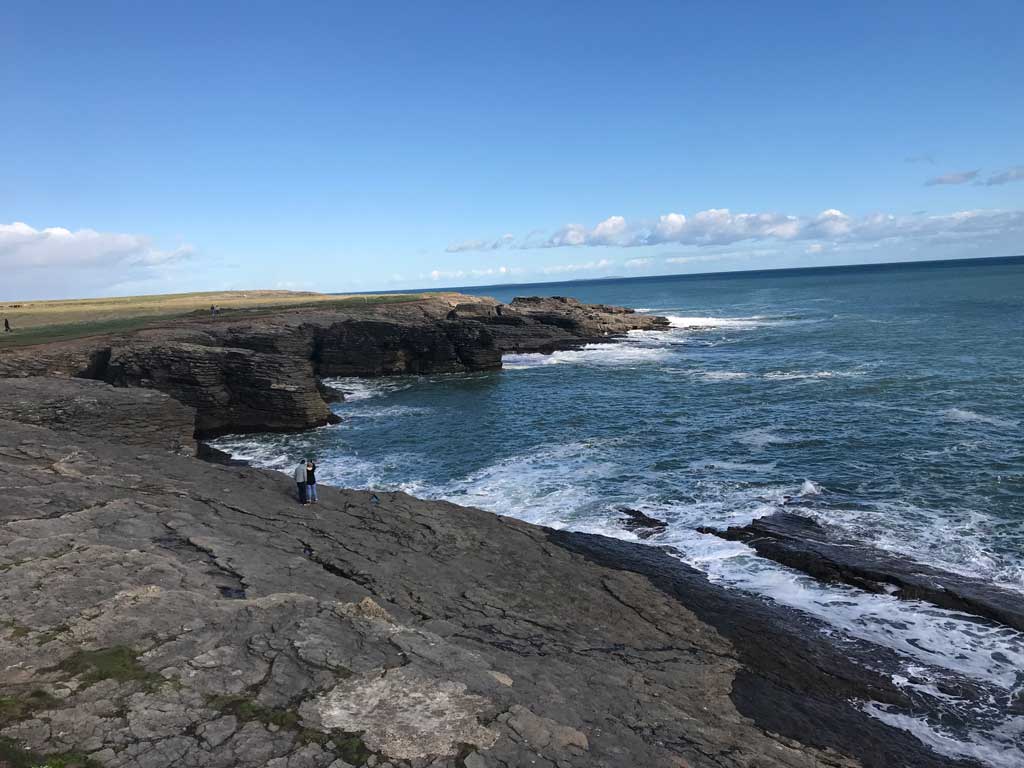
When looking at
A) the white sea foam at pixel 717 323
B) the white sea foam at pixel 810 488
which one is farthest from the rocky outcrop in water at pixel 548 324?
the white sea foam at pixel 810 488

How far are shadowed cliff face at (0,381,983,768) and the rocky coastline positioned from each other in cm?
5

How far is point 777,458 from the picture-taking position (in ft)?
89.7

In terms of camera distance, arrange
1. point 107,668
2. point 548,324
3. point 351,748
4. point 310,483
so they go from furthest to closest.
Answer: point 548,324
point 310,483
point 107,668
point 351,748

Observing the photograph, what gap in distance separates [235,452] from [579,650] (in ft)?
86.4

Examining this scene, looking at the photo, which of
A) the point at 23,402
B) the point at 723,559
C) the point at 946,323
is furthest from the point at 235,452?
the point at 946,323

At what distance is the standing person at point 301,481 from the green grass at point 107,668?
955 centimetres

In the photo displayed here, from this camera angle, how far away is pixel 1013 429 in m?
28.7

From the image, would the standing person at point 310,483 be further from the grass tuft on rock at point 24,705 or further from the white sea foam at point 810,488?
the white sea foam at point 810,488

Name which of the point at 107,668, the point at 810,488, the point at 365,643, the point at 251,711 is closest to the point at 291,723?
the point at 251,711

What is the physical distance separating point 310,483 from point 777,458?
20.2 metres

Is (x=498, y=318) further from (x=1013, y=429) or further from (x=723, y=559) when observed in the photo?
(x=723, y=559)

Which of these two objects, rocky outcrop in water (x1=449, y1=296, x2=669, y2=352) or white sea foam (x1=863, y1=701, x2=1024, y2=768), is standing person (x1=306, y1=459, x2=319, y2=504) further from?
rocky outcrop in water (x1=449, y1=296, x2=669, y2=352)

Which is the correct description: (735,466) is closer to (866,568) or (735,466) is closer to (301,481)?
(866,568)

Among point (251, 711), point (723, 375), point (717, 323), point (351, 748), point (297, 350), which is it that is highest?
point (297, 350)
